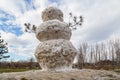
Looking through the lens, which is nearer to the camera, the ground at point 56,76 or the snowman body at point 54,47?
the ground at point 56,76

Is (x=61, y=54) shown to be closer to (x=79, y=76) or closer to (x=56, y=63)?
(x=56, y=63)

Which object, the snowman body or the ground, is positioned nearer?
the ground

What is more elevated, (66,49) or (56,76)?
(66,49)

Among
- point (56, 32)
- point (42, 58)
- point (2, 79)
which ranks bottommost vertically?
point (2, 79)

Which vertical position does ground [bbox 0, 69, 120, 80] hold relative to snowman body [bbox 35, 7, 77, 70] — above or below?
below

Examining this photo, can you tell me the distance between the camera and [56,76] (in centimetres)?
587

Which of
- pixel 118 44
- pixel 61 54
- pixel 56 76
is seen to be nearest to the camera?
pixel 56 76

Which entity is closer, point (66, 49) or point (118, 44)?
point (66, 49)

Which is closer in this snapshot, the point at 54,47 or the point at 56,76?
the point at 56,76

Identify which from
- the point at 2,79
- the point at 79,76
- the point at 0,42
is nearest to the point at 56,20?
the point at 79,76

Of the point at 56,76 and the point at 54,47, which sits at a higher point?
the point at 54,47

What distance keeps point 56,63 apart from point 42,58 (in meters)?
0.56

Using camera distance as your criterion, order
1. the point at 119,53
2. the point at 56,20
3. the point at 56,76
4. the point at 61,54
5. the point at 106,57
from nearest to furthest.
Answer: the point at 56,76, the point at 61,54, the point at 56,20, the point at 119,53, the point at 106,57

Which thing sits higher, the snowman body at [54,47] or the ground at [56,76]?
the snowman body at [54,47]
